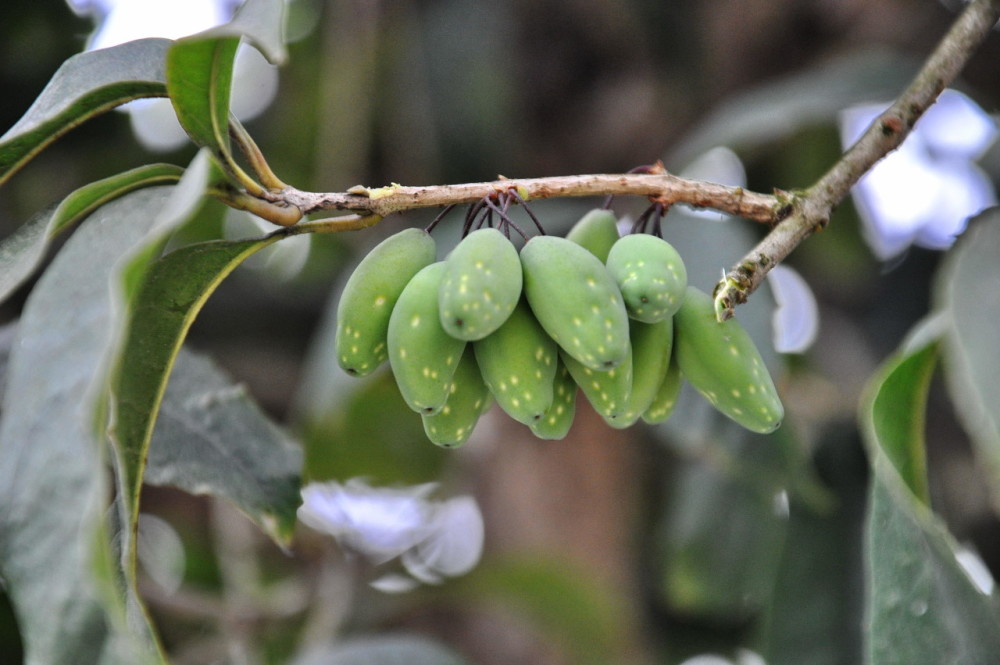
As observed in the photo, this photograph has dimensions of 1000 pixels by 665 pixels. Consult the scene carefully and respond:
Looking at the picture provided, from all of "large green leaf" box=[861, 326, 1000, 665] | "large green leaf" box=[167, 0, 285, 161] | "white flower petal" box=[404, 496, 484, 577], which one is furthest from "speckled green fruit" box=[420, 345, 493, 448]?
"white flower petal" box=[404, 496, 484, 577]

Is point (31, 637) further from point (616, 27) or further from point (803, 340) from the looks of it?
point (616, 27)

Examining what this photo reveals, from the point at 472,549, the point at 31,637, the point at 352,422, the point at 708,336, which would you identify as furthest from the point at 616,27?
the point at 31,637

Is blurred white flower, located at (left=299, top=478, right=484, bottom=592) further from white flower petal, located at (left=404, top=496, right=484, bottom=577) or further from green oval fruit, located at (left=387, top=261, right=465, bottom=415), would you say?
green oval fruit, located at (left=387, top=261, right=465, bottom=415)

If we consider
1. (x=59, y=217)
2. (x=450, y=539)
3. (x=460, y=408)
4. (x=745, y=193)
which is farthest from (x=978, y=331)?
(x=450, y=539)

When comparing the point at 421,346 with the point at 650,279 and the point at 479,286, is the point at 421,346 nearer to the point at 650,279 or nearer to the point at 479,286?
the point at 479,286

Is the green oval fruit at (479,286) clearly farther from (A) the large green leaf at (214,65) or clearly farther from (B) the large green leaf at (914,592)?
(B) the large green leaf at (914,592)

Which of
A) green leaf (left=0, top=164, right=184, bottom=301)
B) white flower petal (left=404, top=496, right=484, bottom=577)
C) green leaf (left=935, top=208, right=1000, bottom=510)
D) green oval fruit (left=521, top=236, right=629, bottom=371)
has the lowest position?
white flower petal (left=404, top=496, right=484, bottom=577)
